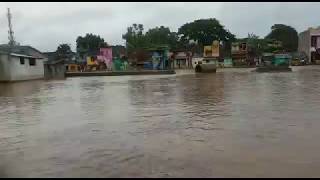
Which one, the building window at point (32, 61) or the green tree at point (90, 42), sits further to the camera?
the green tree at point (90, 42)

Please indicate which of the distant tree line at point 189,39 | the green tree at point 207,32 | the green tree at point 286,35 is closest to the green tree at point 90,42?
the distant tree line at point 189,39

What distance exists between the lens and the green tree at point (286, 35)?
9544cm

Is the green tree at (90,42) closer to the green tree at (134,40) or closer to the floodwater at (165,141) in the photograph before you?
the green tree at (134,40)

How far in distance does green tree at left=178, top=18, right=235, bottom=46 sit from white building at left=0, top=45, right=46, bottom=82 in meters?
47.8

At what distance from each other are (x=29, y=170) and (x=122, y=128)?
3676 mm

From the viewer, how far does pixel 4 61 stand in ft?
116

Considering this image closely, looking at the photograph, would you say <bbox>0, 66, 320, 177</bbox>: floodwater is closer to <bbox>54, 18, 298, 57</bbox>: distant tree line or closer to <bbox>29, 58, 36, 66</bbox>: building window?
<bbox>29, 58, 36, 66</bbox>: building window

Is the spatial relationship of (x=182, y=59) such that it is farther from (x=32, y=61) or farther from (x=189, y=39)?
(x=32, y=61)

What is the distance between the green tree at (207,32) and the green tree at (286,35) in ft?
40.8

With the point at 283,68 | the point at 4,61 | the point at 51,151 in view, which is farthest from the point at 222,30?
the point at 51,151

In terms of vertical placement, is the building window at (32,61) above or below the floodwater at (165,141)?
above

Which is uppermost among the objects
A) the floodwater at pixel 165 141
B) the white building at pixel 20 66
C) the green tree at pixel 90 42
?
the green tree at pixel 90 42

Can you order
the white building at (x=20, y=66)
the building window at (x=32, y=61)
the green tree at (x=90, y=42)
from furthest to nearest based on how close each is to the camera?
the green tree at (x=90, y=42) < the building window at (x=32, y=61) < the white building at (x=20, y=66)

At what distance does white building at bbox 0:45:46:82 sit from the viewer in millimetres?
35406
